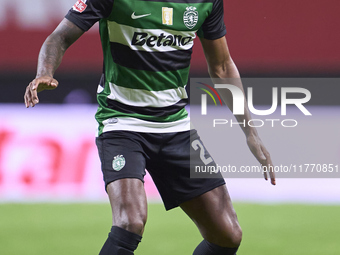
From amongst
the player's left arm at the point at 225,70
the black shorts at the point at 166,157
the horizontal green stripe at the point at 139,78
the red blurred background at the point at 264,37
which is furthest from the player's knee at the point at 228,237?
the red blurred background at the point at 264,37

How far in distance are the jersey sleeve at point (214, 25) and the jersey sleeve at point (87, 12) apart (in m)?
0.62

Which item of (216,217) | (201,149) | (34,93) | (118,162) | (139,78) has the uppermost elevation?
(34,93)

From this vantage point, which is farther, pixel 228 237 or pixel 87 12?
pixel 228 237

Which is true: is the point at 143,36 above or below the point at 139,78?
above

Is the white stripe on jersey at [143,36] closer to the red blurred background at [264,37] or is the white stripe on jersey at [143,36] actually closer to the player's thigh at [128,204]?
the player's thigh at [128,204]

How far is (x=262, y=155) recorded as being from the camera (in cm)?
366

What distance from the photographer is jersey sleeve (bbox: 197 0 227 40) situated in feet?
11.8

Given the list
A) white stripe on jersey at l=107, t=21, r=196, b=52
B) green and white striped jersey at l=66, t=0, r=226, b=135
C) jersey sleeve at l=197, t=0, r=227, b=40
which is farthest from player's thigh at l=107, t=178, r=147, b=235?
jersey sleeve at l=197, t=0, r=227, b=40

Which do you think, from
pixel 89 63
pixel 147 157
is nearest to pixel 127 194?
pixel 147 157

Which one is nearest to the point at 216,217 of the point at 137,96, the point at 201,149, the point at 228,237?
the point at 228,237

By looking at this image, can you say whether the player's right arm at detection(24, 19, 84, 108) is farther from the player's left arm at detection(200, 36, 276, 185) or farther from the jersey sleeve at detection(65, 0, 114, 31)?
the player's left arm at detection(200, 36, 276, 185)

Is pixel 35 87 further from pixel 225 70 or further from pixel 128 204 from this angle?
pixel 225 70

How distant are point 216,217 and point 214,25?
104 cm

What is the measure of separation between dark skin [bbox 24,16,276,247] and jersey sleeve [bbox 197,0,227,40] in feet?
0.13
